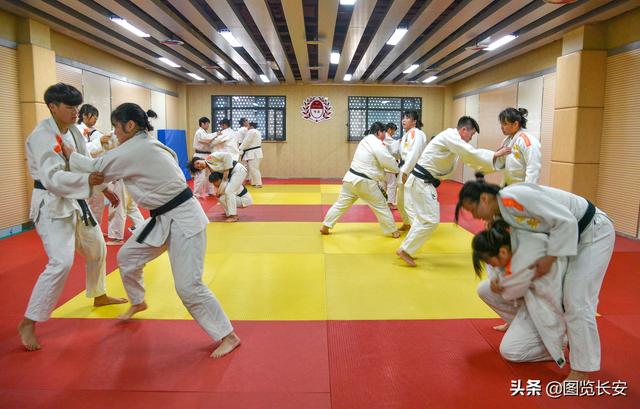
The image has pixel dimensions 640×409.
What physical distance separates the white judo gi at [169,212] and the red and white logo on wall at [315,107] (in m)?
11.8

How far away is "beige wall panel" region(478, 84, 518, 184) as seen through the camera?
10076 millimetres

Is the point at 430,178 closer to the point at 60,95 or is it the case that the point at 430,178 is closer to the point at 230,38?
the point at 60,95

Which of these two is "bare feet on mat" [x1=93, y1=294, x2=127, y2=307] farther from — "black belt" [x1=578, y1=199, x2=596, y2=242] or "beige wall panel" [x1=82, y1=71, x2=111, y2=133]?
"beige wall panel" [x1=82, y1=71, x2=111, y2=133]

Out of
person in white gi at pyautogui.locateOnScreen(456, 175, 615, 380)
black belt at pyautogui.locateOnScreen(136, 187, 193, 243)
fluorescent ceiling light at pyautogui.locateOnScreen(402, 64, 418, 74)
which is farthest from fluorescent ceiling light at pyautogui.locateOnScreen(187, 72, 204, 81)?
person in white gi at pyautogui.locateOnScreen(456, 175, 615, 380)

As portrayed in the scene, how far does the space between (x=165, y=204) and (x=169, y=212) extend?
55 millimetres

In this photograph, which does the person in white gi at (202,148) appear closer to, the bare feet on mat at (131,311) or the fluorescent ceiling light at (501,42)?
the fluorescent ceiling light at (501,42)

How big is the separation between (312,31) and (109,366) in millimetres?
7246

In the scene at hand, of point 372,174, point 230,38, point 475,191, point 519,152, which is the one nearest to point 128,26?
point 230,38

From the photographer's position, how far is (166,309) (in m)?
3.62

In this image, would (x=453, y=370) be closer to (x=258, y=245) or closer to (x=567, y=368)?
(x=567, y=368)

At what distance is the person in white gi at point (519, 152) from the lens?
4.31m

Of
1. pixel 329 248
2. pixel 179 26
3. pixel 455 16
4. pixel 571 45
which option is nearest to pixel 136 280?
pixel 329 248

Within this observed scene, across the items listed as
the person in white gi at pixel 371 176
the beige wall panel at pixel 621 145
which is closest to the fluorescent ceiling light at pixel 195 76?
the person in white gi at pixel 371 176

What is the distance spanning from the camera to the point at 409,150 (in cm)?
600
